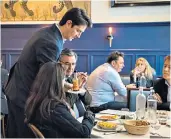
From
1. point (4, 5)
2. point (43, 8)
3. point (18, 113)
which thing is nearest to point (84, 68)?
point (43, 8)

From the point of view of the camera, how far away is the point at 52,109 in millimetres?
1571

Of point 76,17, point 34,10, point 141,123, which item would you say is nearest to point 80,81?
point 76,17

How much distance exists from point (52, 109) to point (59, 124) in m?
0.09

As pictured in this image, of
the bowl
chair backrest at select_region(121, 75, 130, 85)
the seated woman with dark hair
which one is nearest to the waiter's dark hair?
the seated woman with dark hair

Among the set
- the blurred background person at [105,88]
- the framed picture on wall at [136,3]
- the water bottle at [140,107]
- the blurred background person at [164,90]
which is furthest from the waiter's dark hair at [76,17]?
the framed picture on wall at [136,3]

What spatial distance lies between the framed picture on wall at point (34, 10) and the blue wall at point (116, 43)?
0.15 meters

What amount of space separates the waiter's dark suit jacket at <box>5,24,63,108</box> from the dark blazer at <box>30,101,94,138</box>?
15.5 inches

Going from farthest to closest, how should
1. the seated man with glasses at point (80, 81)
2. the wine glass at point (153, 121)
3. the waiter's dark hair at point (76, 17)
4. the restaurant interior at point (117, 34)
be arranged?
the restaurant interior at point (117, 34), the seated man with glasses at point (80, 81), the waiter's dark hair at point (76, 17), the wine glass at point (153, 121)

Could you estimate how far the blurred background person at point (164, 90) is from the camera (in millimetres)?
2704

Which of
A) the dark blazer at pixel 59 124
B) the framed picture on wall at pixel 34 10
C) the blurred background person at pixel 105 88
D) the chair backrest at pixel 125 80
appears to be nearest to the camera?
the dark blazer at pixel 59 124

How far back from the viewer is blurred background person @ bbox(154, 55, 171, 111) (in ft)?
8.87

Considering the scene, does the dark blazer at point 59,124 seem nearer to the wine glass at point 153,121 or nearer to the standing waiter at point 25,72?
the standing waiter at point 25,72

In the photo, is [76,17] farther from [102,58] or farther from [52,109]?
[102,58]

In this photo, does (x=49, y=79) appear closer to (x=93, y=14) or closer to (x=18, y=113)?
(x=18, y=113)
